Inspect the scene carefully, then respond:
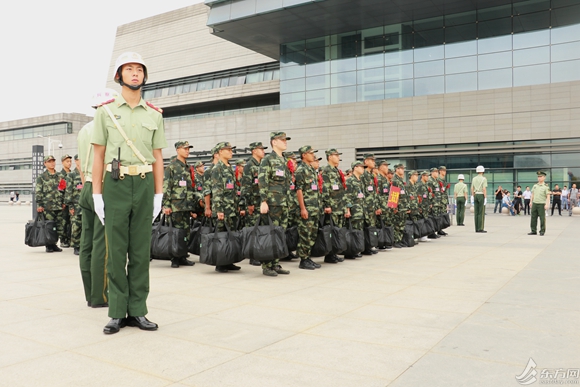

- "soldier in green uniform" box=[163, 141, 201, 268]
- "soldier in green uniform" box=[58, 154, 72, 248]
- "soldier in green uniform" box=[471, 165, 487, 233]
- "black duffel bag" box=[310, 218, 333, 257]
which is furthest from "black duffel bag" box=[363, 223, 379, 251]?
"soldier in green uniform" box=[471, 165, 487, 233]

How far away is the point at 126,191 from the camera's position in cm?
435

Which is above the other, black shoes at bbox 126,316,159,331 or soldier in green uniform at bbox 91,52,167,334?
soldier in green uniform at bbox 91,52,167,334

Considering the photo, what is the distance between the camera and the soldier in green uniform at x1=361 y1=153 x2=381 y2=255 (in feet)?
34.8

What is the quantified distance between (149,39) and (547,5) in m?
37.8

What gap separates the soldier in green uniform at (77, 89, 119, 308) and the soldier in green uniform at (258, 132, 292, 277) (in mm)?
2573

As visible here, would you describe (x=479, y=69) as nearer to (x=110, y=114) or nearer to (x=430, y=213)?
(x=430, y=213)

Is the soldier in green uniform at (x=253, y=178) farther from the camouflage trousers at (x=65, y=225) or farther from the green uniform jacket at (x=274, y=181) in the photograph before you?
the camouflage trousers at (x=65, y=225)

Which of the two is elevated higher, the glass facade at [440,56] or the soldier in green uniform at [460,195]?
the glass facade at [440,56]

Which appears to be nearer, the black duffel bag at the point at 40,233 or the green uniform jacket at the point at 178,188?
the green uniform jacket at the point at 178,188

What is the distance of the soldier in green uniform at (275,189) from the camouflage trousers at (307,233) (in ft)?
2.25

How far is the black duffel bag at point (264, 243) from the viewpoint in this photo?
7211 mm

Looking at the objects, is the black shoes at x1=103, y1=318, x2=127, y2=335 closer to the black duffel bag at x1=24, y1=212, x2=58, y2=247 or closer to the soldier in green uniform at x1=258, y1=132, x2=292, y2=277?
the soldier in green uniform at x1=258, y1=132, x2=292, y2=277

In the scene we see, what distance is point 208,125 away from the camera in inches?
1599

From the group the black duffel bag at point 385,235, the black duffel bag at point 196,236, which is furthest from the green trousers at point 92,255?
the black duffel bag at point 385,235
